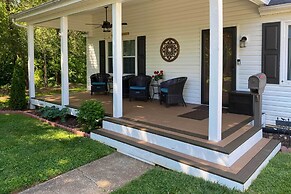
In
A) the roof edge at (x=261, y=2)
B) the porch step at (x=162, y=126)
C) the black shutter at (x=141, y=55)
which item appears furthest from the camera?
the black shutter at (x=141, y=55)

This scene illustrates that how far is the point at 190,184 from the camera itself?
11.1 feet

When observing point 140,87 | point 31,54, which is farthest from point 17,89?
point 140,87

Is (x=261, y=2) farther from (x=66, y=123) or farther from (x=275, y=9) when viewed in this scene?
(x=66, y=123)

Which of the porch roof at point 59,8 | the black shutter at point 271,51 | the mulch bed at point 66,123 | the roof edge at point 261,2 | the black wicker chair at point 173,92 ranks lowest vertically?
the mulch bed at point 66,123

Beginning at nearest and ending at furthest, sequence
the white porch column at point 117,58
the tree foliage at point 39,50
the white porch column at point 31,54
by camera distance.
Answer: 1. the white porch column at point 117,58
2. the white porch column at point 31,54
3. the tree foliage at point 39,50

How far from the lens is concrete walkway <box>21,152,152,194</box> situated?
3383 millimetres

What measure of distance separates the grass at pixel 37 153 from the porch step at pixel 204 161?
0.39 meters

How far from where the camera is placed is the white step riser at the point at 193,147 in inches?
143

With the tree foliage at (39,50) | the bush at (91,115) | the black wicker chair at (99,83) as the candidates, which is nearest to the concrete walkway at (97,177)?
the bush at (91,115)

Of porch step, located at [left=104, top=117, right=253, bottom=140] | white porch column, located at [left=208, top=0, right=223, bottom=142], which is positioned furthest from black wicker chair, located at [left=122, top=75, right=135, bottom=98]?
white porch column, located at [left=208, top=0, right=223, bottom=142]

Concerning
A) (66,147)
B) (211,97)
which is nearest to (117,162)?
(66,147)

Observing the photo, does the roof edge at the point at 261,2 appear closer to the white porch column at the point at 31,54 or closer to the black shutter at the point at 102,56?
the black shutter at the point at 102,56

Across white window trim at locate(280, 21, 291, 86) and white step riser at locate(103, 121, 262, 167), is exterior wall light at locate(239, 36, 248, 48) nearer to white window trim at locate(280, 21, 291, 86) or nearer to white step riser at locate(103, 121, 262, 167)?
white window trim at locate(280, 21, 291, 86)

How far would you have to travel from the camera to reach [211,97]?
387 cm
